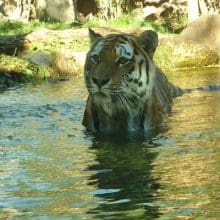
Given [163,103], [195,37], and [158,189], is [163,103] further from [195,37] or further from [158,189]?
[195,37]

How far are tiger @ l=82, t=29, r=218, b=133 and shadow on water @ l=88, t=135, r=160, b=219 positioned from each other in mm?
258

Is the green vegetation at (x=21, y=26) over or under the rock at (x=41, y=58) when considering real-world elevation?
over

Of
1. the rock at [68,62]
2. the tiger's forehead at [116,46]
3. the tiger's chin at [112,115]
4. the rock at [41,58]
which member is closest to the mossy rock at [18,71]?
the rock at [41,58]

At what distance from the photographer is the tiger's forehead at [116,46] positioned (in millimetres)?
6457

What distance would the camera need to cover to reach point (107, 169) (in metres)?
5.05

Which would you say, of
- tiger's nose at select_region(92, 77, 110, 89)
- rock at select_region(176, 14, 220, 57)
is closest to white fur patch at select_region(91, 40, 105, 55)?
tiger's nose at select_region(92, 77, 110, 89)

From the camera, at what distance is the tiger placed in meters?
6.21

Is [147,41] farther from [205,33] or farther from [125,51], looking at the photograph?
[205,33]

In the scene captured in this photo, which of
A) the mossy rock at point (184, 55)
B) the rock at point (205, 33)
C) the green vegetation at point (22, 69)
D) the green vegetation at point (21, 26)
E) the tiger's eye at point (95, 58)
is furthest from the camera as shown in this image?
the green vegetation at point (21, 26)

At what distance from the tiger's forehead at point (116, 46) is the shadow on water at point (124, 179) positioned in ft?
2.66

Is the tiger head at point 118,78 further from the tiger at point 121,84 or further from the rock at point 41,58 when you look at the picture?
the rock at point 41,58

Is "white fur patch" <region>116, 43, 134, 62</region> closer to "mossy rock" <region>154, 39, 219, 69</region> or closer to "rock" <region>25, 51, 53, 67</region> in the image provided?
"rock" <region>25, 51, 53, 67</region>

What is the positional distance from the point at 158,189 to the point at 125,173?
26.2 inches

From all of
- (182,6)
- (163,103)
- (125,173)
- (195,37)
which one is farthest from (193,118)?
(182,6)
